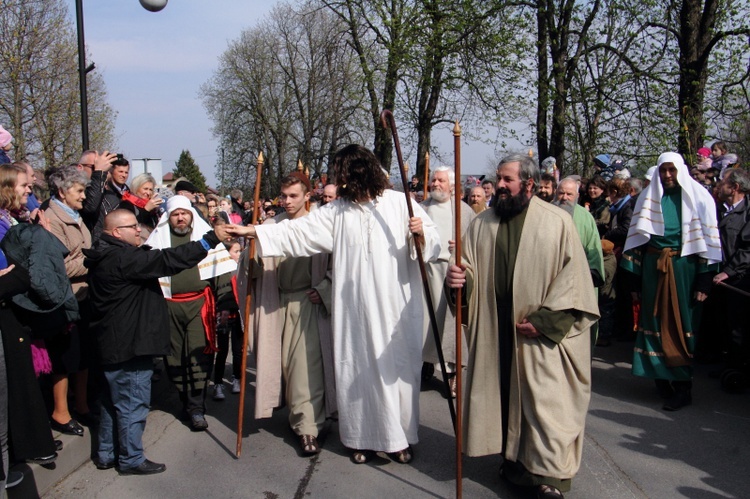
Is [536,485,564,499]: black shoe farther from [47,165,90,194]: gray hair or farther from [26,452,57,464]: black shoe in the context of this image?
[47,165,90,194]: gray hair

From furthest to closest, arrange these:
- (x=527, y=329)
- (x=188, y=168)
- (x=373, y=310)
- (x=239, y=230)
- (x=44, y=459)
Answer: (x=188, y=168) < (x=373, y=310) < (x=239, y=230) < (x=44, y=459) < (x=527, y=329)

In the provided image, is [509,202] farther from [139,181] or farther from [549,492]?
[139,181]

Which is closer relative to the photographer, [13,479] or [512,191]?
[13,479]

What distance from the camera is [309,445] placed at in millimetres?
5031

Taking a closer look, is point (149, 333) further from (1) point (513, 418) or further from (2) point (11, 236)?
(1) point (513, 418)

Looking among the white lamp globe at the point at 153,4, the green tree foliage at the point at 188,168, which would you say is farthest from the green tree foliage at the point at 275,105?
the white lamp globe at the point at 153,4

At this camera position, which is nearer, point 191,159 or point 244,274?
point 244,274

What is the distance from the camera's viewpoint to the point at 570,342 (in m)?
4.20

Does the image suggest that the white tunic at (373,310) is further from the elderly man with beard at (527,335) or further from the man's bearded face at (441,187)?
the man's bearded face at (441,187)

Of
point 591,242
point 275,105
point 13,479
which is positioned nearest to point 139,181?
point 13,479

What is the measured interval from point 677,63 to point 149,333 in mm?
13355

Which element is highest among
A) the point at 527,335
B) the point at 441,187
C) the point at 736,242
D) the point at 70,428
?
the point at 441,187

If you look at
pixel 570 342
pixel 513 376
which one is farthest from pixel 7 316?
pixel 570 342

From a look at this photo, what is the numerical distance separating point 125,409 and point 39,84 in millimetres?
19030
